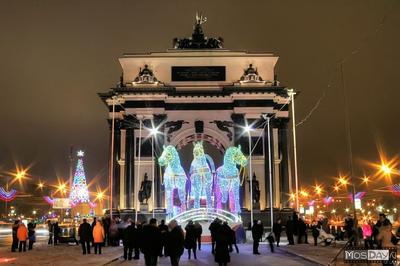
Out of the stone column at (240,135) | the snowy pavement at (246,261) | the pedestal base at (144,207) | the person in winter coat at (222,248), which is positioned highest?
the stone column at (240,135)

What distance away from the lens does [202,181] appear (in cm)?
3969

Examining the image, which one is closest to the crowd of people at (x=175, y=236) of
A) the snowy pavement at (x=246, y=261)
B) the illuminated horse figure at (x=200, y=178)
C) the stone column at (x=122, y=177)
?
the snowy pavement at (x=246, y=261)

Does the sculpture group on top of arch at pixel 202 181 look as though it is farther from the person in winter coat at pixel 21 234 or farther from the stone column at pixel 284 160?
the person in winter coat at pixel 21 234

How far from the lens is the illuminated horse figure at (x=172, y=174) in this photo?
132 feet

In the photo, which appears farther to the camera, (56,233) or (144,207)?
(144,207)

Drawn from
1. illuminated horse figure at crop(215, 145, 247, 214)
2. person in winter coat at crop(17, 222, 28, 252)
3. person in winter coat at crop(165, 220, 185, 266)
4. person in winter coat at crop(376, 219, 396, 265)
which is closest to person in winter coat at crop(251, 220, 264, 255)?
person in winter coat at crop(165, 220, 185, 266)

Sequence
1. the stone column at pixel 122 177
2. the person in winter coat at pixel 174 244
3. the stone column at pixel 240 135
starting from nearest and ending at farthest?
the person in winter coat at pixel 174 244, the stone column at pixel 240 135, the stone column at pixel 122 177

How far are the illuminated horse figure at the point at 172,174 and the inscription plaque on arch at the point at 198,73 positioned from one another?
8.24 meters

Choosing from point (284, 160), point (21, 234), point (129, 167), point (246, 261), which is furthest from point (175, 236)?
point (284, 160)

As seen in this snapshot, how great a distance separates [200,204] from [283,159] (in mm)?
9986

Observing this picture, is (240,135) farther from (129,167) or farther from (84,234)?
(84,234)

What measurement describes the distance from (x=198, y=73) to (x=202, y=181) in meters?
11.0

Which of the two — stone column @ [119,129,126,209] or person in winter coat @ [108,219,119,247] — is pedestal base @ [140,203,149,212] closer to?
stone column @ [119,129,126,209]

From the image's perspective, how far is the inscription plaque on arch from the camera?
4700cm
